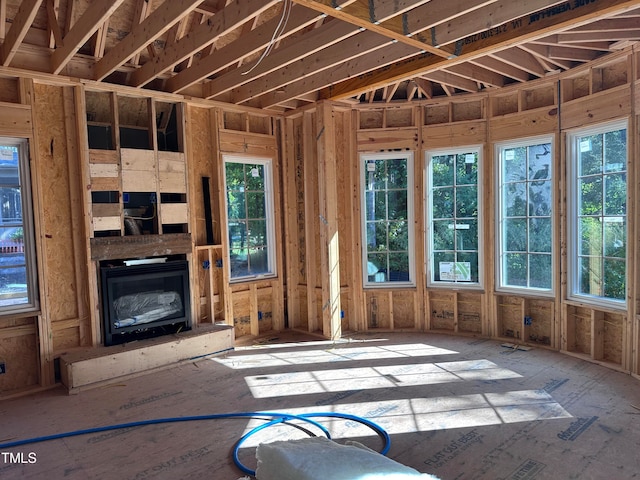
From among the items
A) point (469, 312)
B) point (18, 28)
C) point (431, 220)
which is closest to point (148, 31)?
point (18, 28)

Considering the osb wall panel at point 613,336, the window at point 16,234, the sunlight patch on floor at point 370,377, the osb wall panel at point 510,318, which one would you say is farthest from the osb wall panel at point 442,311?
the window at point 16,234

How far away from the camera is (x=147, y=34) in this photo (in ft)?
12.8

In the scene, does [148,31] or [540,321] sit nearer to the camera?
[148,31]

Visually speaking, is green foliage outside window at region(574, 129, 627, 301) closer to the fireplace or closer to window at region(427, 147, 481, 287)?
window at region(427, 147, 481, 287)

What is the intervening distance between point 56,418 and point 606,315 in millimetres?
5803

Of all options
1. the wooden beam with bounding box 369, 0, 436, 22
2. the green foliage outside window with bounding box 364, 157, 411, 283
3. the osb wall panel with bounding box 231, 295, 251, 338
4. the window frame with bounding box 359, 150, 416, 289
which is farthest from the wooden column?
the wooden beam with bounding box 369, 0, 436, 22

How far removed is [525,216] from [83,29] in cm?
536

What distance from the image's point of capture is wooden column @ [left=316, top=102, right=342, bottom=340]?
20.1 feet

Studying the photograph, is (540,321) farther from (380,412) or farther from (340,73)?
(340,73)

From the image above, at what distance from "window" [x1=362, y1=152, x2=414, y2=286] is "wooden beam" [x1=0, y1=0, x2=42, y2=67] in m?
4.27

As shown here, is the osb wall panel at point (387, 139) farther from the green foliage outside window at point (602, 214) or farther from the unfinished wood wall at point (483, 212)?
the green foliage outside window at point (602, 214)

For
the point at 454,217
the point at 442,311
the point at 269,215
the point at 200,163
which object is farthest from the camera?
the point at 269,215

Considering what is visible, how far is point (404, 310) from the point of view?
6703 mm

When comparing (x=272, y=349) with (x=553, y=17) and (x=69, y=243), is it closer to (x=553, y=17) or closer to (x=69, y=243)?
(x=69, y=243)
